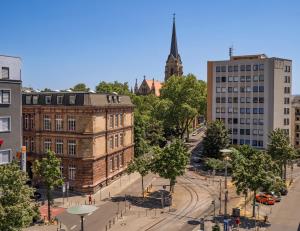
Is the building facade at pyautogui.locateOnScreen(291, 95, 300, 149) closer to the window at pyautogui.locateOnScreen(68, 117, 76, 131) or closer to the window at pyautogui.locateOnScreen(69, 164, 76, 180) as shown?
the window at pyautogui.locateOnScreen(68, 117, 76, 131)

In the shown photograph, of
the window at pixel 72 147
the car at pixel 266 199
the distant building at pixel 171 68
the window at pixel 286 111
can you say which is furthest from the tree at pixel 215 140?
the distant building at pixel 171 68

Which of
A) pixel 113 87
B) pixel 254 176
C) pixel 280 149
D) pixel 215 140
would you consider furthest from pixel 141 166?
pixel 113 87

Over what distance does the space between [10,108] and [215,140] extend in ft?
158

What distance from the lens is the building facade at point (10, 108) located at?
36750 mm

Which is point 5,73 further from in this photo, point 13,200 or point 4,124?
point 13,200

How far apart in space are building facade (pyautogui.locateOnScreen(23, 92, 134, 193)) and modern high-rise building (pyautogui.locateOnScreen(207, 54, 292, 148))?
35.1 metres

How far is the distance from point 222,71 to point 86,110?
145ft

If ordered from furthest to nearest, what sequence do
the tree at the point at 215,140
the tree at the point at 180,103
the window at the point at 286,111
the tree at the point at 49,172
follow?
the tree at the point at 180,103 → the window at the point at 286,111 → the tree at the point at 215,140 → the tree at the point at 49,172

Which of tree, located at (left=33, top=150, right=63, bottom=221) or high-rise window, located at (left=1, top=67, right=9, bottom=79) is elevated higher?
high-rise window, located at (left=1, top=67, right=9, bottom=79)

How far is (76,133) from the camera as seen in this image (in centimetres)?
5512

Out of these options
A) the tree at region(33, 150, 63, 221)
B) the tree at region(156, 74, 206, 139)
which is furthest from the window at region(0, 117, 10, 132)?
the tree at region(156, 74, 206, 139)

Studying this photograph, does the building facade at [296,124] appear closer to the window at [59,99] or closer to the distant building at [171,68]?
the distant building at [171,68]

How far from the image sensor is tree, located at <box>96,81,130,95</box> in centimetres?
10629

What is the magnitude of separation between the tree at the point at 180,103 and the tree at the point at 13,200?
69.5 meters
